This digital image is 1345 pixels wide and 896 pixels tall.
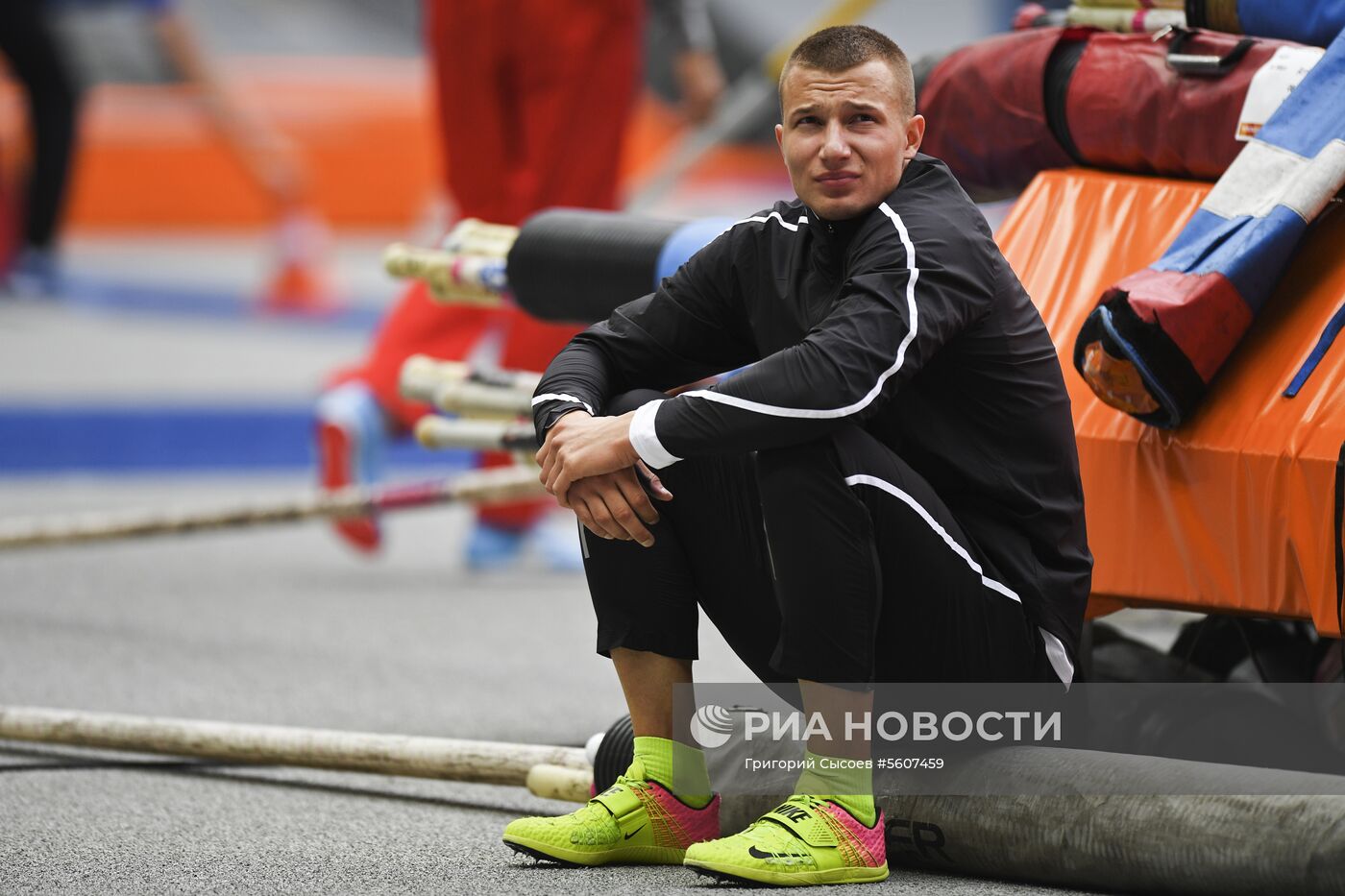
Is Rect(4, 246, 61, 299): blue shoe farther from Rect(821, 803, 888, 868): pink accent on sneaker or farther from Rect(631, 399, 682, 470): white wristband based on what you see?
Rect(821, 803, 888, 868): pink accent on sneaker

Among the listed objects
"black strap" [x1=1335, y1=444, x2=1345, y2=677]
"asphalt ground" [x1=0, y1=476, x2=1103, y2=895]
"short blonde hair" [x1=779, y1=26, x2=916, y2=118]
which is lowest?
"asphalt ground" [x1=0, y1=476, x2=1103, y2=895]

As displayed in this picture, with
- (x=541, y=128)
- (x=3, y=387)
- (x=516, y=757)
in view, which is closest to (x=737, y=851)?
(x=516, y=757)

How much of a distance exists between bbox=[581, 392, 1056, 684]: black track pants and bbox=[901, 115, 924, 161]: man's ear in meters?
0.28

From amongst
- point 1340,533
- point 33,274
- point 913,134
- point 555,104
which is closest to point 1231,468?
point 1340,533

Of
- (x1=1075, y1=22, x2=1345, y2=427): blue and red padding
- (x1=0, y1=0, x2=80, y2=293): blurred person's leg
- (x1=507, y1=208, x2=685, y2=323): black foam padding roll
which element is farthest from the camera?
(x1=0, y1=0, x2=80, y2=293): blurred person's leg

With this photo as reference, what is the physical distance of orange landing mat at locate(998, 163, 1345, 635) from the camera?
5.54ft

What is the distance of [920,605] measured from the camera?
157 cm

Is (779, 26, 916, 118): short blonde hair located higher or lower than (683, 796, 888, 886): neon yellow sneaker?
higher

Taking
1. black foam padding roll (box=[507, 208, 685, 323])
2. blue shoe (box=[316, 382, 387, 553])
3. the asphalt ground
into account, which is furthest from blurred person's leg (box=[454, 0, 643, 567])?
black foam padding roll (box=[507, 208, 685, 323])

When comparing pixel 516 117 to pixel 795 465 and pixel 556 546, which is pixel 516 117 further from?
pixel 795 465

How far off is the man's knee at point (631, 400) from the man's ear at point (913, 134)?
1.00ft

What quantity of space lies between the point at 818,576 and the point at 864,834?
8.9 inches

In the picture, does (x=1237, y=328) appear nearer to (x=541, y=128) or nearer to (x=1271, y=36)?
(x=1271, y=36)

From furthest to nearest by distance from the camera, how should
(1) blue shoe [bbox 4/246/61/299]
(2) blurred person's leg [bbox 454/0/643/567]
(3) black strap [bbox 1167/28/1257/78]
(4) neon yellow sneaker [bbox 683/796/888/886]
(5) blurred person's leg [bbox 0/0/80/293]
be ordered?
(1) blue shoe [bbox 4/246/61/299], (5) blurred person's leg [bbox 0/0/80/293], (2) blurred person's leg [bbox 454/0/643/567], (3) black strap [bbox 1167/28/1257/78], (4) neon yellow sneaker [bbox 683/796/888/886]
